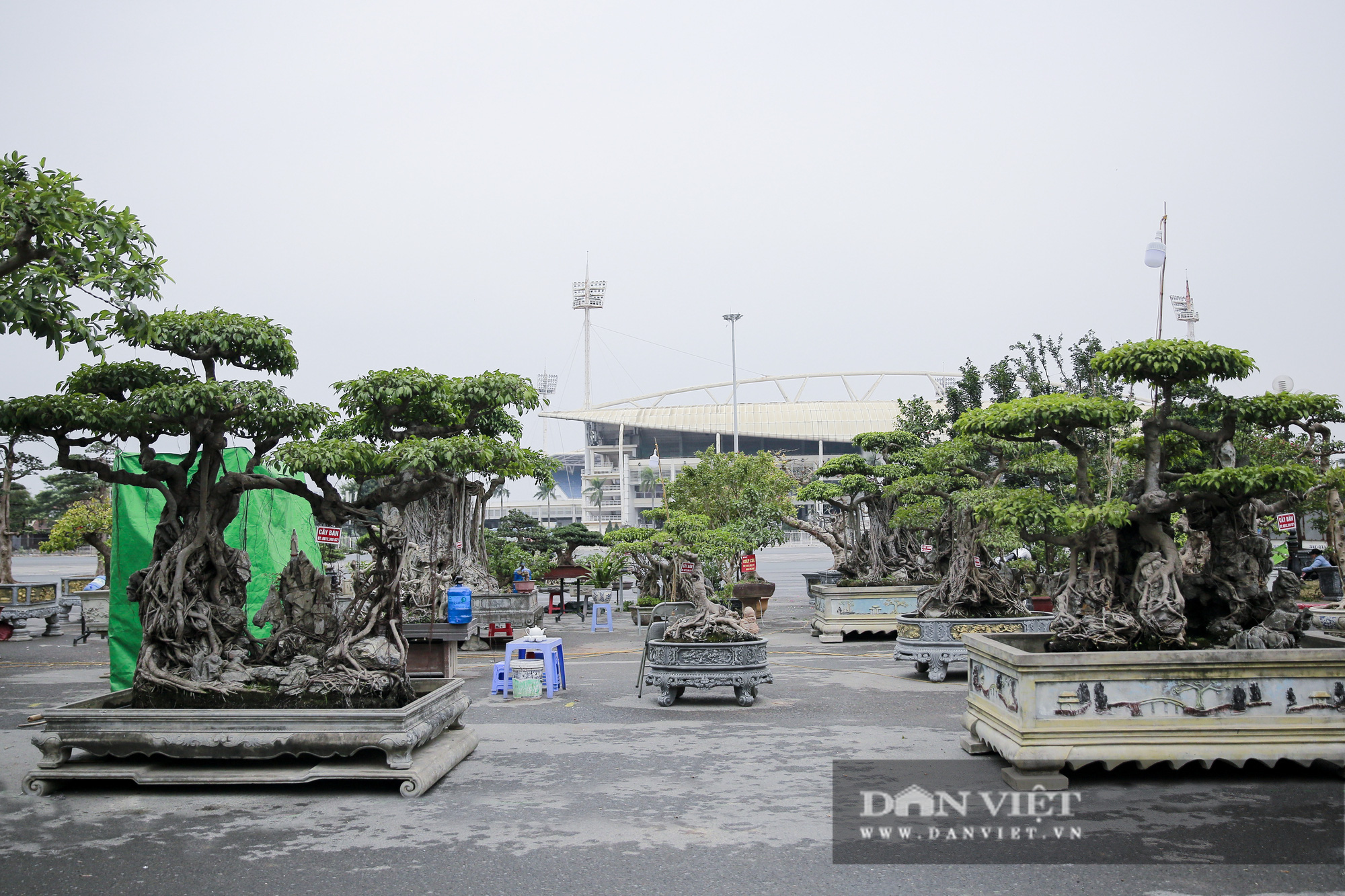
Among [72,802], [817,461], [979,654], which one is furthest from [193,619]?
[817,461]

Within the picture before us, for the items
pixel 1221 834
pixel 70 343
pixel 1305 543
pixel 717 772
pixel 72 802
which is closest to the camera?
pixel 1221 834

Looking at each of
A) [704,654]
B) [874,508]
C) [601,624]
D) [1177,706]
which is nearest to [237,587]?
[704,654]

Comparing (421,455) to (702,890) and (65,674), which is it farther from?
(65,674)

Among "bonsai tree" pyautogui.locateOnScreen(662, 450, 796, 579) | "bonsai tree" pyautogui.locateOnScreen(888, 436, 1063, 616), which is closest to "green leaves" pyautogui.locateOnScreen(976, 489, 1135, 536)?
"bonsai tree" pyautogui.locateOnScreen(888, 436, 1063, 616)

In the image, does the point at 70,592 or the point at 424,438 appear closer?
the point at 424,438

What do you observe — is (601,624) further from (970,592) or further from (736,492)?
(970,592)

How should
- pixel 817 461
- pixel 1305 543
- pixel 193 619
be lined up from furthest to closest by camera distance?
pixel 817 461
pixel 1305 543
pixel 193 619

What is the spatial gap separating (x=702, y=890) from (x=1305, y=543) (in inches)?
1549

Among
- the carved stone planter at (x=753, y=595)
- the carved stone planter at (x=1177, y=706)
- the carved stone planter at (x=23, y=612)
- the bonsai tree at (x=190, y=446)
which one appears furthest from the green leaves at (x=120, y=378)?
the carved stone planter at (x=753, y=595)

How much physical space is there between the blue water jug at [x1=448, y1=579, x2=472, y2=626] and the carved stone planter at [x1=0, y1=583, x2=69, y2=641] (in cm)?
991

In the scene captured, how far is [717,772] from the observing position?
672 centimetres

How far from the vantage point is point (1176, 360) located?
262 inches

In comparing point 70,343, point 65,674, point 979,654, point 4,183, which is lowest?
point 65,674

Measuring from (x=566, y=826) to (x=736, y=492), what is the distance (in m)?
17.5
